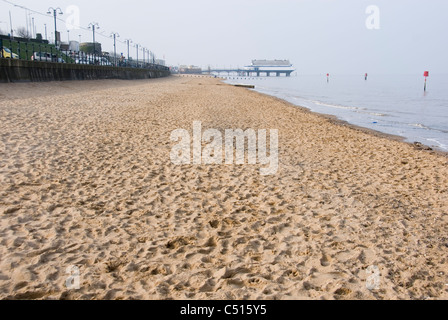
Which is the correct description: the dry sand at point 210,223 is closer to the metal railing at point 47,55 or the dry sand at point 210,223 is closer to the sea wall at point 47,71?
the sea wall at point 47,71

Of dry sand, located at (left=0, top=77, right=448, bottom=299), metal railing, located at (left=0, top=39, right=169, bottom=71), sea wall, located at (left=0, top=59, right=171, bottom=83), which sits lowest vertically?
dry sand, located at (left=0, top=77, right=448, bottom=299)

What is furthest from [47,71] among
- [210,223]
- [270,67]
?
[270,67]

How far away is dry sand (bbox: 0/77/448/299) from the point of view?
132 inches

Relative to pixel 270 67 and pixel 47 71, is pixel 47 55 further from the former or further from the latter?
pixel 270 67

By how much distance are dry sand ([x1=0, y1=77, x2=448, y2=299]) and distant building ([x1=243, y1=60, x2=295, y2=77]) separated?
593ft

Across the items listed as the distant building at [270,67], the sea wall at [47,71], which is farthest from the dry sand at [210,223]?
the distant building at [270,67]

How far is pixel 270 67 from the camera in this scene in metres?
186

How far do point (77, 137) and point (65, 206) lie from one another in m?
4.43

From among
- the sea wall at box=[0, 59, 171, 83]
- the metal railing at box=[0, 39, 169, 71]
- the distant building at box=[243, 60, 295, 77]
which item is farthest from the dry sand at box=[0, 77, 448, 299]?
the distant building at box=[243, 60, 295, 77]

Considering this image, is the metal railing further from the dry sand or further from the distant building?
the distant building

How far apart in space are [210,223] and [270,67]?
622 ft

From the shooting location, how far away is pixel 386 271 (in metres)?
3.69

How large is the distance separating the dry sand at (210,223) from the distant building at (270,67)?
181m
